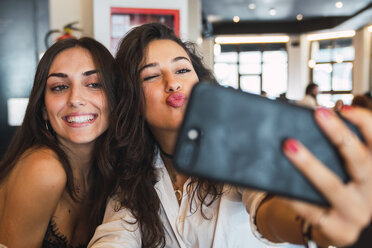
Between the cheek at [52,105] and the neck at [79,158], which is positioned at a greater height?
the cheek at [52,105]

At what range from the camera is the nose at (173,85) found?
1.34 m

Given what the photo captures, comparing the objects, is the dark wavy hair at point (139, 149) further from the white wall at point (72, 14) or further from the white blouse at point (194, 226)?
the white wall at point (72, 14)

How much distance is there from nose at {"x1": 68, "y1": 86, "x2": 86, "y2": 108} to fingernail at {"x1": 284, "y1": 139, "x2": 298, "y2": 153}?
3.73ft

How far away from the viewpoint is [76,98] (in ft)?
5.02

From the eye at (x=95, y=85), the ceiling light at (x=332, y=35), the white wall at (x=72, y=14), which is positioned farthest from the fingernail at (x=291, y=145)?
the ceiling light at (x=332, y=35)

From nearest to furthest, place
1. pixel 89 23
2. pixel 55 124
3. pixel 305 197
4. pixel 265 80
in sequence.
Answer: pixel 305 197
pixel 55 124
pixel 89 23
pixel 265 80

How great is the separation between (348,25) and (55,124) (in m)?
10.6

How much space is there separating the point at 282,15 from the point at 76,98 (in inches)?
409

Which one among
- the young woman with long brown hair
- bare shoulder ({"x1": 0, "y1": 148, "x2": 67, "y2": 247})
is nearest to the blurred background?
the young woman with long brown hair

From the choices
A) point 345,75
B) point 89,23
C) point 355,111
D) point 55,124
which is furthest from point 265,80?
point 355,111

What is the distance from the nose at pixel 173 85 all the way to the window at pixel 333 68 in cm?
1090

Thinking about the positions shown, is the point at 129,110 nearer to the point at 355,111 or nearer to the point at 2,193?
the point at 2,193

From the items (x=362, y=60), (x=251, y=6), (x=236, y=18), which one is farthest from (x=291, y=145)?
(x=236, y=18)

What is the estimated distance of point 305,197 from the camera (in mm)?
576
